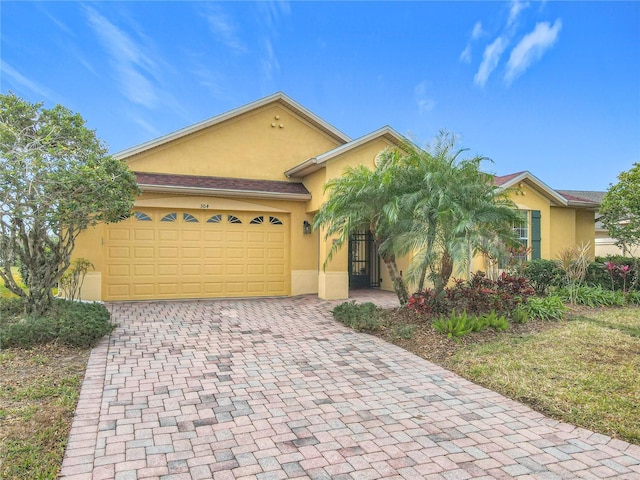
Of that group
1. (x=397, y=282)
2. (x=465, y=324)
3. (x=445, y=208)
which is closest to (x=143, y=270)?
(x=397, y=282)

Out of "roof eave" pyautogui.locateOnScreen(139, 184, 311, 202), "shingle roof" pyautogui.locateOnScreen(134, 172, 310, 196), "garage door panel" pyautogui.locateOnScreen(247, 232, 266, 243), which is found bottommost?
"garage door panel" pyautogui.locateOnScreen(247, 232, 266, 243)

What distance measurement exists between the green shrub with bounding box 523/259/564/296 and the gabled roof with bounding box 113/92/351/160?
290 inches

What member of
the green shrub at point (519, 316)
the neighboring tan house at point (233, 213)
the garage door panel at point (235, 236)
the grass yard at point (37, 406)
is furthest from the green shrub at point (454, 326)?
the garage door panel at point (235, 236)

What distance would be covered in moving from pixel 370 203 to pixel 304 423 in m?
5.96

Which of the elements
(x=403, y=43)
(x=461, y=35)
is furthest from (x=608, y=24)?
(x=403, y=43)

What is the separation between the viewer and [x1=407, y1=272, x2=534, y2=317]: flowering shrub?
8883 mm

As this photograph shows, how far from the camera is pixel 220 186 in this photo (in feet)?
40.6

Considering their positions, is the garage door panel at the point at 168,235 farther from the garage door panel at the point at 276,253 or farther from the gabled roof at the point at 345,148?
the gabled roof at the point at 345,148

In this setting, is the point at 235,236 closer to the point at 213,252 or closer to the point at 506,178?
the point at 213,252

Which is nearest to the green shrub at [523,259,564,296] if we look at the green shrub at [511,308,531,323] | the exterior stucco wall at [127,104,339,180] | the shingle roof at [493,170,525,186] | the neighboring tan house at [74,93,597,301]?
the neighboring tan house at [74,93,597,301]

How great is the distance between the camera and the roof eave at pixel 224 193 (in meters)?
11.7

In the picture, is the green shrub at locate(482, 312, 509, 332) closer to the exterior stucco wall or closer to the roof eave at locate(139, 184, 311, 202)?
the roof eave at locate(139, 184, 311, 202)

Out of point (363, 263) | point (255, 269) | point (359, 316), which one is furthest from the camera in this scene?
point (363, 263)

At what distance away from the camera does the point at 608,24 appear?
→ 10.7 metres
